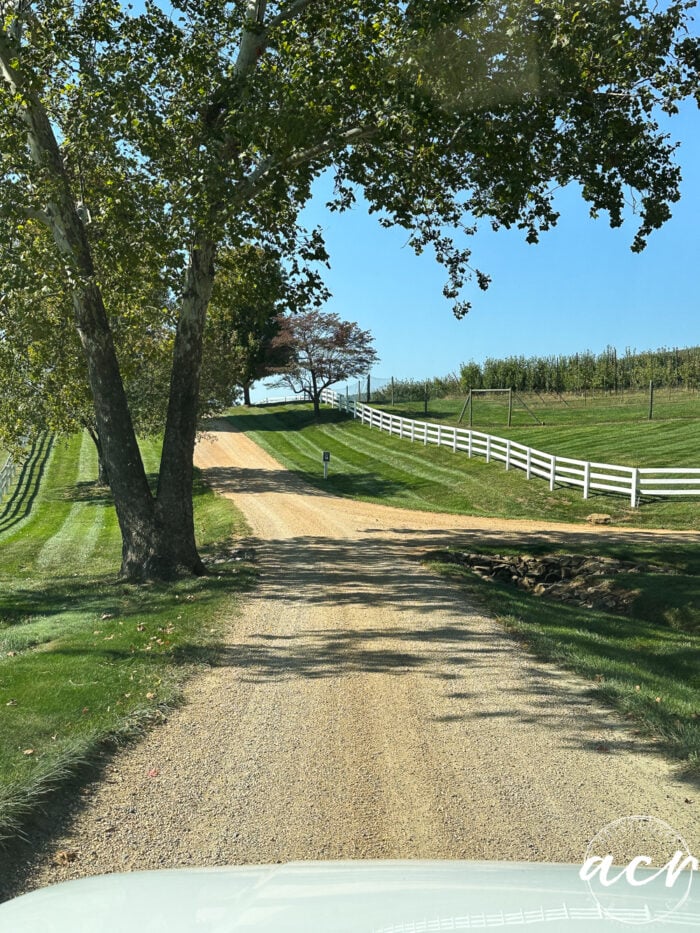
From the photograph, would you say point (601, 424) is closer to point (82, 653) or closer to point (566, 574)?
point (566, 574)

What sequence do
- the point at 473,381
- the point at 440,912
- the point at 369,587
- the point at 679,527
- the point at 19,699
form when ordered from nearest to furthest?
the point at 440,912, the point at 19,699, the point at 369,587, the point at 679,527, the point at 473,381

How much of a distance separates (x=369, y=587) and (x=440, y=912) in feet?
34.9

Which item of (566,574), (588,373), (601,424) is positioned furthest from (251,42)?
(588,373)

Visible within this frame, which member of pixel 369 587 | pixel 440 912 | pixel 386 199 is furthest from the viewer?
pixel 386 199

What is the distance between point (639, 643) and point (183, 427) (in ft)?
28.6

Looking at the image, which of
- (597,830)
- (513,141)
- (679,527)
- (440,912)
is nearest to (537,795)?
(597,830)

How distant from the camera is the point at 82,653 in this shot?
8.74 metres

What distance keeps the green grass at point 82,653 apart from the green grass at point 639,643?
4074 millimetres

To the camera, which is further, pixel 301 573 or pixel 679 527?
pixel 679 527

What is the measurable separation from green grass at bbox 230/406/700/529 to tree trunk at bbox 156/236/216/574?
12747mm

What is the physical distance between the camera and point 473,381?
54594mm

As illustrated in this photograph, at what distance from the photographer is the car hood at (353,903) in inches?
90.3

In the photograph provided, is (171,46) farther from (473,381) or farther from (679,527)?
(473,381)

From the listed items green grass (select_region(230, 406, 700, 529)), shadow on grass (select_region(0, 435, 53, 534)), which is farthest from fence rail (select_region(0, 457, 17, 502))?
green grass (select_region(230, 406, 700, 529))
